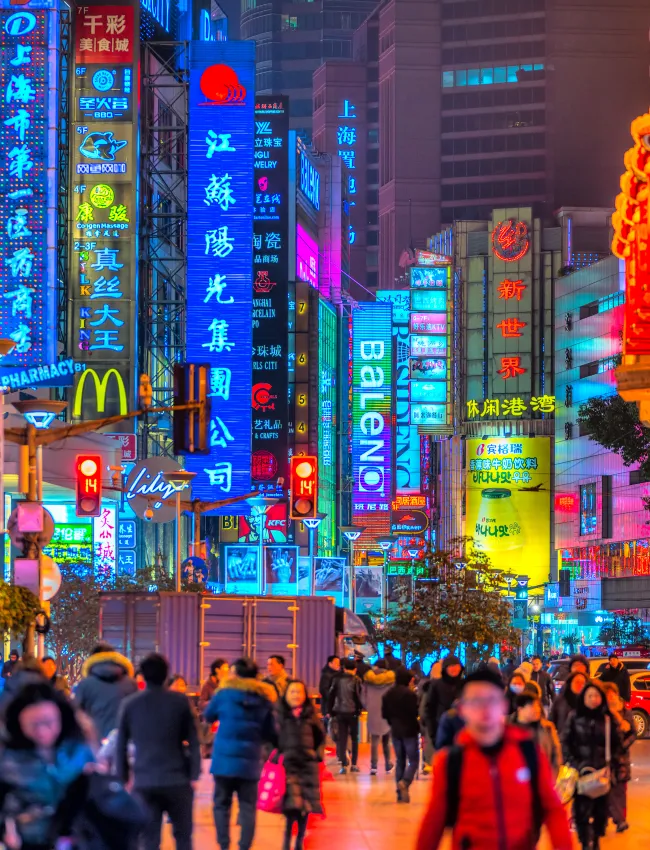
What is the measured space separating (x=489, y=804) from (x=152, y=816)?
190 inches

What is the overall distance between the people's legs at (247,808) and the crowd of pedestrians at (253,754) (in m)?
0.01

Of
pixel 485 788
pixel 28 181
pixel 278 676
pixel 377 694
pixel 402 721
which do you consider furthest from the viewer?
pixel 28 181

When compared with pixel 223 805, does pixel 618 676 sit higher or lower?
higher

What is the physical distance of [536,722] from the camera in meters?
13.8

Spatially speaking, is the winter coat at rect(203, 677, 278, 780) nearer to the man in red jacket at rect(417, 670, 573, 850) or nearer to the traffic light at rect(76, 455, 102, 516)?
the man in red jacket at rect(417, 670, 573, 850)

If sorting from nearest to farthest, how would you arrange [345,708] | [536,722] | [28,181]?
[536,722] < [345,708] < [28,181]

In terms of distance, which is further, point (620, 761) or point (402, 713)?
point (402, 713)

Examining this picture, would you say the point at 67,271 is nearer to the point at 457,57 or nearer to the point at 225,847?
the point at 225,847

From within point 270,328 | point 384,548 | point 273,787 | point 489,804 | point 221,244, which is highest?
point 270,328

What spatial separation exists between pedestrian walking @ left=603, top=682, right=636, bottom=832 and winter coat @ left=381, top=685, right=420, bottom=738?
3200mm

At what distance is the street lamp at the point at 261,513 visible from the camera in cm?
8200

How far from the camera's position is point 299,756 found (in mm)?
14258

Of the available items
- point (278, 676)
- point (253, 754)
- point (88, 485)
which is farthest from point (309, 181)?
point (253, 754)

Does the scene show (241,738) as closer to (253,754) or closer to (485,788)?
(253,754)
